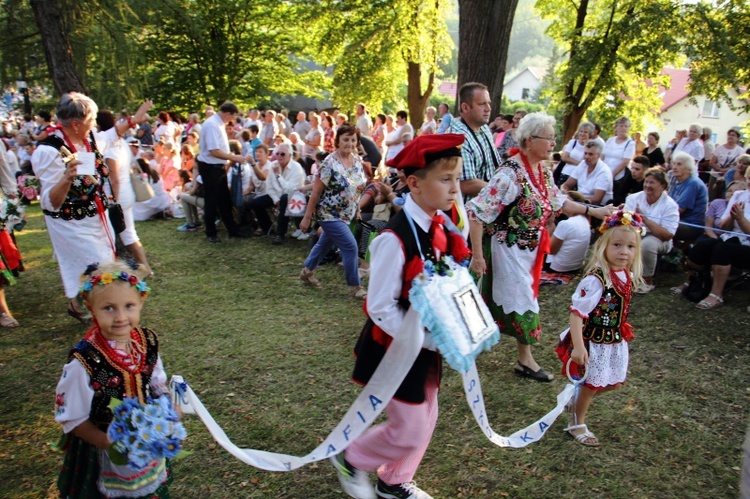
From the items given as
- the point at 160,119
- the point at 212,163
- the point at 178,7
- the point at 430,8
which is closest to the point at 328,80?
the point at 430,8

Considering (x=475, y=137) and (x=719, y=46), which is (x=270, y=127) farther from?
(x=719, y=46)

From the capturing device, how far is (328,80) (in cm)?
2567

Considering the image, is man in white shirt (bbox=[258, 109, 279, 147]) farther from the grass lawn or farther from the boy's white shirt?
the boy's white shirt

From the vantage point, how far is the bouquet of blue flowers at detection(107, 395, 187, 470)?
2.15 metres

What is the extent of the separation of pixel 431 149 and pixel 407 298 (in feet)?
2.44

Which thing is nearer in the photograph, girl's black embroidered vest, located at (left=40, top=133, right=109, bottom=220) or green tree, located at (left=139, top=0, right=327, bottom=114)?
girl's black embroidered vest, located at (left=40, top=133, right=109, bottom=220)

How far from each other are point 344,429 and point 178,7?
11.3 metres

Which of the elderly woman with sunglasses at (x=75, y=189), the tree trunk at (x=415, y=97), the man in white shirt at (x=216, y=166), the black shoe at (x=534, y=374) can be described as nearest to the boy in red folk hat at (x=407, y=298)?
the black shoe at (x=534, y=374)

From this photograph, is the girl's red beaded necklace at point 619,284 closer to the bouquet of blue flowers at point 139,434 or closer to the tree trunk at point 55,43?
the bouquet of blue flowers at point 139,434

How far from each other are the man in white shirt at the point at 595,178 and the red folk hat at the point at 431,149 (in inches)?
235

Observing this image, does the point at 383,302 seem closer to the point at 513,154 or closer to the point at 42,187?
the point at 513,154

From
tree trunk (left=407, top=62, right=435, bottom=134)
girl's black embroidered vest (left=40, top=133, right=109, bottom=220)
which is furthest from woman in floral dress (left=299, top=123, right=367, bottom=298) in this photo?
tree trunk (left=407, top=62, right=435, bottom=134)

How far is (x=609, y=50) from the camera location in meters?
14.4

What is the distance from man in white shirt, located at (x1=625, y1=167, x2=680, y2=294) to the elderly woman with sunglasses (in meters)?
5.95
